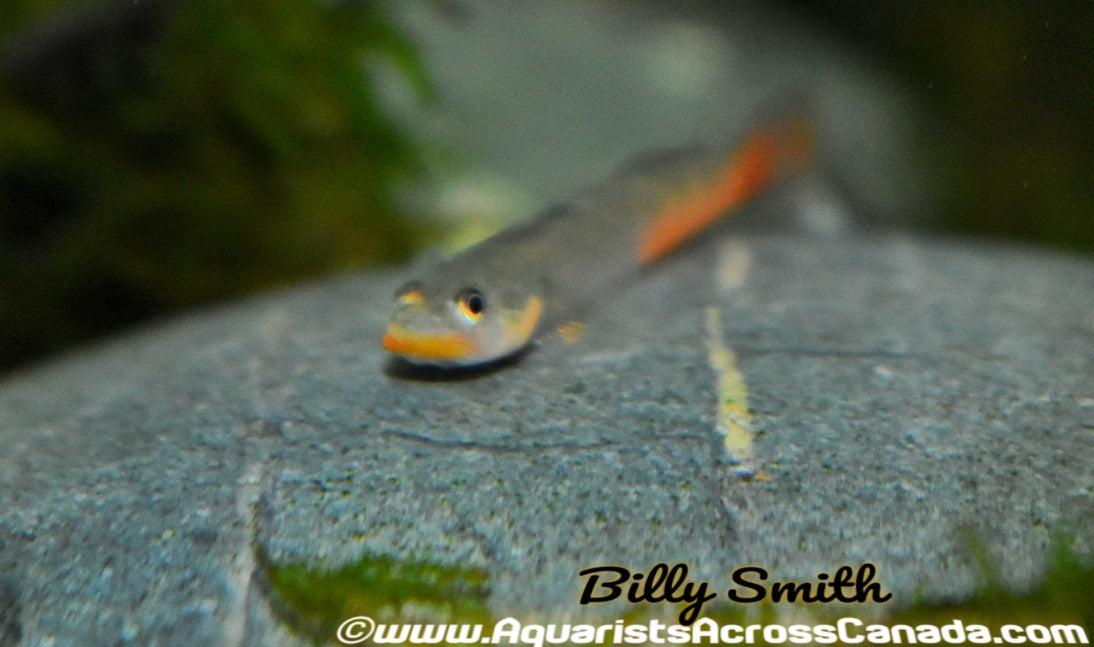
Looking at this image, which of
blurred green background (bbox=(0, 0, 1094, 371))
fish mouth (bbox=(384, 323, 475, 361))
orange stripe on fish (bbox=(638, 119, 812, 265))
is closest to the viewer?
fish mouth (bbox=(384, 323, 475, 361))

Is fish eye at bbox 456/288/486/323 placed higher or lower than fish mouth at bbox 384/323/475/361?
higher

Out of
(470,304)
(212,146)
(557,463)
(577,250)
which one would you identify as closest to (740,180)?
(577,250)

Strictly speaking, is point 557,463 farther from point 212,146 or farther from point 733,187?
point 212,146

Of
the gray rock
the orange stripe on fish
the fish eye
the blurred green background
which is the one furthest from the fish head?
the blurred green background

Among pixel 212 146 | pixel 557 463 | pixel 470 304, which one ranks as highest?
pixel 470 304

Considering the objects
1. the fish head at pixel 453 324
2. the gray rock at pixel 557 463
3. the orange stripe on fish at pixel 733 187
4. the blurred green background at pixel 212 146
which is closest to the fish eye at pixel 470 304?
the fish head at pixel 453 324

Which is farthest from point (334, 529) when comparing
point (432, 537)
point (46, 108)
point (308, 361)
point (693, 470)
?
point (46, 108)

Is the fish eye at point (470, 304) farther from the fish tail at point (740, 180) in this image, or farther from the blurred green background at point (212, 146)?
the blurred green background at point (212, 146)

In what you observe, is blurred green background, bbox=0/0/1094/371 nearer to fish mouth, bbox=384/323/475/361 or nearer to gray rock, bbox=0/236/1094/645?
gray rock, bbox=0/236/1094/645

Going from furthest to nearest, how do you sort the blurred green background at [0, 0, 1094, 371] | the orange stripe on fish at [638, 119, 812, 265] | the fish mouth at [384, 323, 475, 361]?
Result: the blurred green background at [0, 0, 1094, 371], the orange stripe on fish at [638, 119, 812, 265], the fish mouth at [384, 323, 475, 361]
